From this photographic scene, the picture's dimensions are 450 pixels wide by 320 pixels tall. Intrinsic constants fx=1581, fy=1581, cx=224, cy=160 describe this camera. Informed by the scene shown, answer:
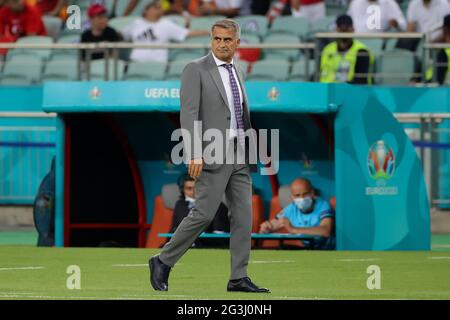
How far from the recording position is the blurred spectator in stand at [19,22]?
2519 centimetres

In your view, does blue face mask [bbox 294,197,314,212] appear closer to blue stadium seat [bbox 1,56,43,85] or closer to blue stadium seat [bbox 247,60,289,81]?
blue stadium seat [bbox 247,60,289,81]

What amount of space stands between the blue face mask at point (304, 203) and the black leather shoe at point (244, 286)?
21.1 feet

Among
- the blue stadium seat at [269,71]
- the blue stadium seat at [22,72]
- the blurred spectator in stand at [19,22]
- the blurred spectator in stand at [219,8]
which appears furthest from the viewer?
the blurred spectator in stand at [219,8]

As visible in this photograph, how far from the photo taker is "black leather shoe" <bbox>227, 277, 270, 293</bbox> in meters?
11.9

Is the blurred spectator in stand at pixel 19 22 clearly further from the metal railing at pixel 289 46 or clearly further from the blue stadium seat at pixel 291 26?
the blue stadium seat at pixel 291 26

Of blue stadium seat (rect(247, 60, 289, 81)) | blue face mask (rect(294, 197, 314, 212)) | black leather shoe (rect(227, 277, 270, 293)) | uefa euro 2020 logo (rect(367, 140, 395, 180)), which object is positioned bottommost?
black leather shoe (rect(227, 277, 270, 293))

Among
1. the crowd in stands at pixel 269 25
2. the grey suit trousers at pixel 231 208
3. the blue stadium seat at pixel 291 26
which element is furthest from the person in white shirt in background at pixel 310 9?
the grey suit trousers at pixel 231 208

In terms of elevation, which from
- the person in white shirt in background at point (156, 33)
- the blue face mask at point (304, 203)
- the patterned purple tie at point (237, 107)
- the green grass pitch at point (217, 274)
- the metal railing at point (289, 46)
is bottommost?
the green grass pitch at point (217, 274)

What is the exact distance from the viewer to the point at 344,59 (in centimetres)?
2103

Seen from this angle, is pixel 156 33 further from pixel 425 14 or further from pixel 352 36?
pixel 352 36

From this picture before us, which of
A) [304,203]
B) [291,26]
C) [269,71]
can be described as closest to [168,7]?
[291,26]

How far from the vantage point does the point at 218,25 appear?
11.7 meters

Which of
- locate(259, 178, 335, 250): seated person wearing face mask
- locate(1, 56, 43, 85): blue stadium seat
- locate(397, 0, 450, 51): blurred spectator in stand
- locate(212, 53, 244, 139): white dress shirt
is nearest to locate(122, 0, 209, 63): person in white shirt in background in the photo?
locate(1, 56, 43, 85): blue stadium seat
